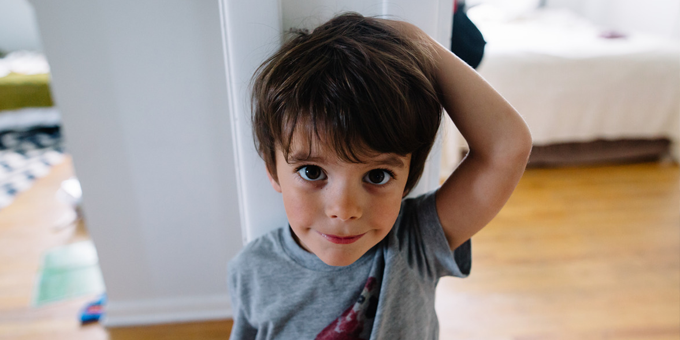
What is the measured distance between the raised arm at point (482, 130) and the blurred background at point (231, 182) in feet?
0.30

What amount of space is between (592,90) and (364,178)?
7.59ft

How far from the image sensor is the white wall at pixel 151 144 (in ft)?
3.14

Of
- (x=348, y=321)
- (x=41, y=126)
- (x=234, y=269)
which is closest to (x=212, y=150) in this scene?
(x=234, y=269)

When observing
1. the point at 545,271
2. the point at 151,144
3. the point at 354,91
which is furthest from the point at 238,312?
the point at 545,271

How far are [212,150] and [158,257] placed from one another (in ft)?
1.20

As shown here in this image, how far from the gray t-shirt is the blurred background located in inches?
3.2

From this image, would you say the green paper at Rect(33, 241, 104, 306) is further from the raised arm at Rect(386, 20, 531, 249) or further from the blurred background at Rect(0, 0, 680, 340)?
the raised arm at Rect(386, 20, 531, 249)

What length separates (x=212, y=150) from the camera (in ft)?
3.60

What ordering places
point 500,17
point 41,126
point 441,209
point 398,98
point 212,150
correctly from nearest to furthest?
point 398,98
point 441,209
point 212,150
point 41,126
point 500,17

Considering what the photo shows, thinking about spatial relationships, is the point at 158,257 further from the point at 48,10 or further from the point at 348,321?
the point at 348,321

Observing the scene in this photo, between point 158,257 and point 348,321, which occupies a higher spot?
point 348,321

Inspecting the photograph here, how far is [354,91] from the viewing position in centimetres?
49

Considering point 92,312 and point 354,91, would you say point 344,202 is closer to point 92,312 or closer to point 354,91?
point 354,91

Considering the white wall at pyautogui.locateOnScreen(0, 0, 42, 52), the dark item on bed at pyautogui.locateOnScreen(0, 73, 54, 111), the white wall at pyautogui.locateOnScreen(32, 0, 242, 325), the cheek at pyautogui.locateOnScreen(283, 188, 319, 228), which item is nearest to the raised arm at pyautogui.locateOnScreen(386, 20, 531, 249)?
the cheek at pyautogui.locateOnScreen(283, 188, 319, 228)
